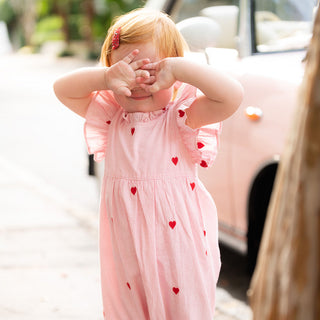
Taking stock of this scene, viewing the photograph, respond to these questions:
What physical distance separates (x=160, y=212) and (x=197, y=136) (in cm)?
32

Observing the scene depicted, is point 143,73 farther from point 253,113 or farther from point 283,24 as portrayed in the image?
point 283,24

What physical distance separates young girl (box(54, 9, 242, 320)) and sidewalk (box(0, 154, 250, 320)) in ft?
3.91

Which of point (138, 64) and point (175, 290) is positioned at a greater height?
point (138, 64)

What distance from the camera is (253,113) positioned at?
128 inches

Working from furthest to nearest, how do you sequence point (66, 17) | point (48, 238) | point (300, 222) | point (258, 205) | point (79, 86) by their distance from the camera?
point (66, 17) < point (48, 238) < point (258, 205) < point (79, 86) < point (300, 222)

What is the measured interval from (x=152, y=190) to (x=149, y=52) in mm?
507

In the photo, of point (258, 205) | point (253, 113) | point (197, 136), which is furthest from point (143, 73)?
point (258, 205)

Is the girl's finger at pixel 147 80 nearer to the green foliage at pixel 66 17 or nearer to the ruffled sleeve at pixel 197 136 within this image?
the ruffled sleeve at pixel 197 136

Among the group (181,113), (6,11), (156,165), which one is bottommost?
A: (6,11)

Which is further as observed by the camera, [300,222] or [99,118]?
[99,118]

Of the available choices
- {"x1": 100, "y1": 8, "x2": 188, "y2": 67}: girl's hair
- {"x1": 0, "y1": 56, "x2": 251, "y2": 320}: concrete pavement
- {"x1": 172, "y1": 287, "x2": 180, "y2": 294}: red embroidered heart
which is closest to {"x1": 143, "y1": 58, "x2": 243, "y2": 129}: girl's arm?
{"x1": 100, "y1": 8, "x2": 188, "y2": 67}: girl's hair

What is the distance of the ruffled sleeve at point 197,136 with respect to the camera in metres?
2.25

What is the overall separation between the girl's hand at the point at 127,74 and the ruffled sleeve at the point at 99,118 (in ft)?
0.92

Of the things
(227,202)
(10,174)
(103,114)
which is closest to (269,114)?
(227,202)
